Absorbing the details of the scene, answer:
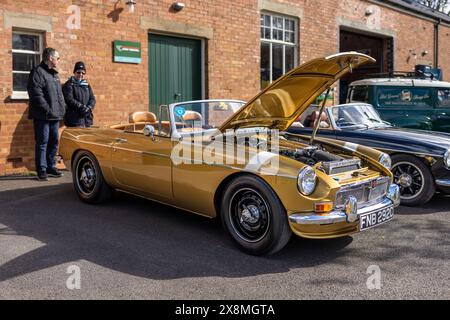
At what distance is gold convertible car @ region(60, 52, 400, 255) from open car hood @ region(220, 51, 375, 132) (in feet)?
0.04

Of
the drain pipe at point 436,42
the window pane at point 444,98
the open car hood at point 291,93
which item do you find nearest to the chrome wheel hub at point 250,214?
the open car hood at point 291,93

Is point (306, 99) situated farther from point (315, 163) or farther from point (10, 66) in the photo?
point (10, 66)

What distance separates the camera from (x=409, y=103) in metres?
10.1

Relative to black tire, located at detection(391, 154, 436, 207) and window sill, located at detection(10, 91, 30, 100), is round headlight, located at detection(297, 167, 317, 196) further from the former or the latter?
window sill, located at detection(10, 91, 30, 100)

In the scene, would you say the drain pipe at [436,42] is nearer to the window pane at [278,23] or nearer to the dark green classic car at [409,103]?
the window pane at [278,23]

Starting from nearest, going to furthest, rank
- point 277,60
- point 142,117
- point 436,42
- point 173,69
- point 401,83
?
point 142,117
point 401,83
point 173,69
point 277,60
point 436,42

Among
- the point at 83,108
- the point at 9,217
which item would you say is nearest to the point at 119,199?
the point at 9,217

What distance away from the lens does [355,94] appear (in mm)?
10422

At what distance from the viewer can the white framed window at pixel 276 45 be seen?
41.8 ft

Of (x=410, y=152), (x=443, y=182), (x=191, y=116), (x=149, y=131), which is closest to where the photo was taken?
(x=149, y=131)

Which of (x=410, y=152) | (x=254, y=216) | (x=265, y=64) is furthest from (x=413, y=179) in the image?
(x=265, y=64)

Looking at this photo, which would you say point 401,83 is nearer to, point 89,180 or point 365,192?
point 365,192

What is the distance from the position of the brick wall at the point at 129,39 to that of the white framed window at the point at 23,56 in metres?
0.20

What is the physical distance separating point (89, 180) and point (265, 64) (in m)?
7.59
